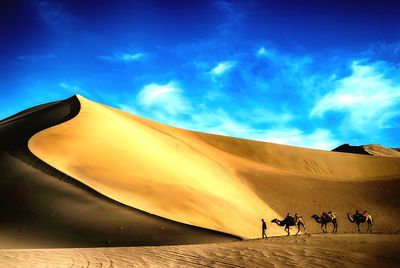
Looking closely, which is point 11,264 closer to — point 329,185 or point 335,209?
point 335,209

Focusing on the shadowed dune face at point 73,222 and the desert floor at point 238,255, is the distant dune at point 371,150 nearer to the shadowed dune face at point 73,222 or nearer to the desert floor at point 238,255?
the shadowed dune face at point 73,222

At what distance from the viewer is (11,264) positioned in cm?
1056

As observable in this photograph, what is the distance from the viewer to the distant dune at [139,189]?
16.1 m

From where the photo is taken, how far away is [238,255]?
36.8 feet

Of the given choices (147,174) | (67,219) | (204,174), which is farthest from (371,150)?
(67,219)

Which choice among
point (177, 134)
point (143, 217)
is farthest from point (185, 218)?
point (177, 134)

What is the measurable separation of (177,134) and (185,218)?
86.9 ft

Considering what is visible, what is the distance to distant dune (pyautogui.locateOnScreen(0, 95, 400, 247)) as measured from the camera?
1606cm

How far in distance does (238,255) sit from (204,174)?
1849cm

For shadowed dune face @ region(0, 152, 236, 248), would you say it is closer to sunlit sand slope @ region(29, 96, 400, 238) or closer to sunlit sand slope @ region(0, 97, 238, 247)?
sunlit sand slope @ region(0, 97, 238, 247)

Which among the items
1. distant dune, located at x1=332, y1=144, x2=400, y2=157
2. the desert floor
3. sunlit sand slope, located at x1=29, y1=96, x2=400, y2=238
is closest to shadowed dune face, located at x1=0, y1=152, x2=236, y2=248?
sunlit sand slope, located at x1=29, y1=96, x2=400, y2=238

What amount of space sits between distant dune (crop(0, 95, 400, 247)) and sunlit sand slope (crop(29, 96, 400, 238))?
0.31 feet

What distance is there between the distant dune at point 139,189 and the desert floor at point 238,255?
8.41 ft

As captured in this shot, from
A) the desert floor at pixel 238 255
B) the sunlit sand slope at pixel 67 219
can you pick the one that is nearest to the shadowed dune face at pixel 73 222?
the sunlit sand slope at pixel 67 219
